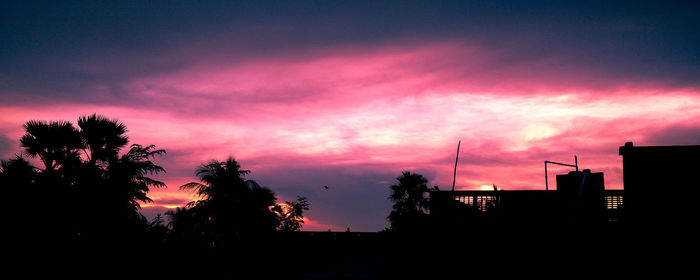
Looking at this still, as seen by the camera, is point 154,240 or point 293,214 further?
point 293,214

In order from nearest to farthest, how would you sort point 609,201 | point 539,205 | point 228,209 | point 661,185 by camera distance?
1. point 661,185
2. point 539,205
3. point 609,201
4. point 228,209

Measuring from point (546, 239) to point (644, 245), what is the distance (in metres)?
2.97

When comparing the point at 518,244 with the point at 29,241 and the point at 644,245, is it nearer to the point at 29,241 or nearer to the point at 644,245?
the point at 644,245

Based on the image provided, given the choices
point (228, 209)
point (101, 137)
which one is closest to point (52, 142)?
point (101, 137)

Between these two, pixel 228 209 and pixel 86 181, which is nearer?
pixel 86 181

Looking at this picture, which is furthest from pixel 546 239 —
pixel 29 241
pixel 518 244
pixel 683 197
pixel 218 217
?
pixel 218 217

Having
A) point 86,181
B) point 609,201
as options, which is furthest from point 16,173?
point 609,201

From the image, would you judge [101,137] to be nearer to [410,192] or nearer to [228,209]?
[228,209]

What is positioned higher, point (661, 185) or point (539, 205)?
point (661, 185)

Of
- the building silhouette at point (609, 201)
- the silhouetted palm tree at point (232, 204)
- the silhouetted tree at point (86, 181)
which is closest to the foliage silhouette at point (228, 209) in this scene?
the silhouetted palm tree at point (232, 204)

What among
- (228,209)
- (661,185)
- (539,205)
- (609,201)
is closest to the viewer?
(661,185)

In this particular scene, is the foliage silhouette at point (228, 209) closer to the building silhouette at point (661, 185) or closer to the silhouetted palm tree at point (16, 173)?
the silhouetted palm tree at point (16, 173)

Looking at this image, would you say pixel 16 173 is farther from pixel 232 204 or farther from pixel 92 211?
pixel 232 204

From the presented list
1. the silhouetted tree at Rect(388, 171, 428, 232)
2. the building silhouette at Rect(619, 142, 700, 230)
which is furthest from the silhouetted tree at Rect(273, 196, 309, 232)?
the building silhouette at Rect(619, 142, 700, 230)
